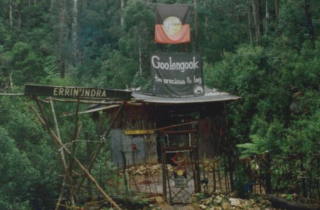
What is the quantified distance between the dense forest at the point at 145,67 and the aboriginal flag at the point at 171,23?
478 centimetres

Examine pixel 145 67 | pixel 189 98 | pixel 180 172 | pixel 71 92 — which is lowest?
pixel 180 172

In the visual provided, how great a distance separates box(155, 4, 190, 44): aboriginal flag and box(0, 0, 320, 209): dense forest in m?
4.78

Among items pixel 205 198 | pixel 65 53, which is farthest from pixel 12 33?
pixel 205 198

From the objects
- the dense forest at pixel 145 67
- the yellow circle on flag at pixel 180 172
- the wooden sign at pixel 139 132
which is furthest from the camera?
the wooden sign at pixel 139 132

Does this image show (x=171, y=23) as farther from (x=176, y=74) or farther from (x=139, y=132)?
(x=139, y=132)

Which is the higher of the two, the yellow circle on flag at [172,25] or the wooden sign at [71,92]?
the yellow circle on flag at [172,25]

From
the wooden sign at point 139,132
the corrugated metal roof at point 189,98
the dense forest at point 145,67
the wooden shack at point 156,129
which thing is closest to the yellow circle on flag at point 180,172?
the dense forest at point 145,67

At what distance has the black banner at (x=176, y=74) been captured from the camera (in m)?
17.8

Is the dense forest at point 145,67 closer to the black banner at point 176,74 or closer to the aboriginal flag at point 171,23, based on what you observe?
the black banner at point 176,74

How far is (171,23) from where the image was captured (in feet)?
60.5

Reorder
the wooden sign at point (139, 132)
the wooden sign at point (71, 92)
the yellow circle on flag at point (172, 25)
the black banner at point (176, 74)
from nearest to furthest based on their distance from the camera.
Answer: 1. the wooden sign at point (71, 92)
2. the black banner at point (176, 74)
3. the yellow circle on flag at point (172, 25)
4. the wooden sign at point (139, 132)

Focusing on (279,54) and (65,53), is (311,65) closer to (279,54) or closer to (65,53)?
(279,54)

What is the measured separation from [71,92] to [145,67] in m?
28.8

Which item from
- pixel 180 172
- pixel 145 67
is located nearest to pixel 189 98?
pixel 180 172
